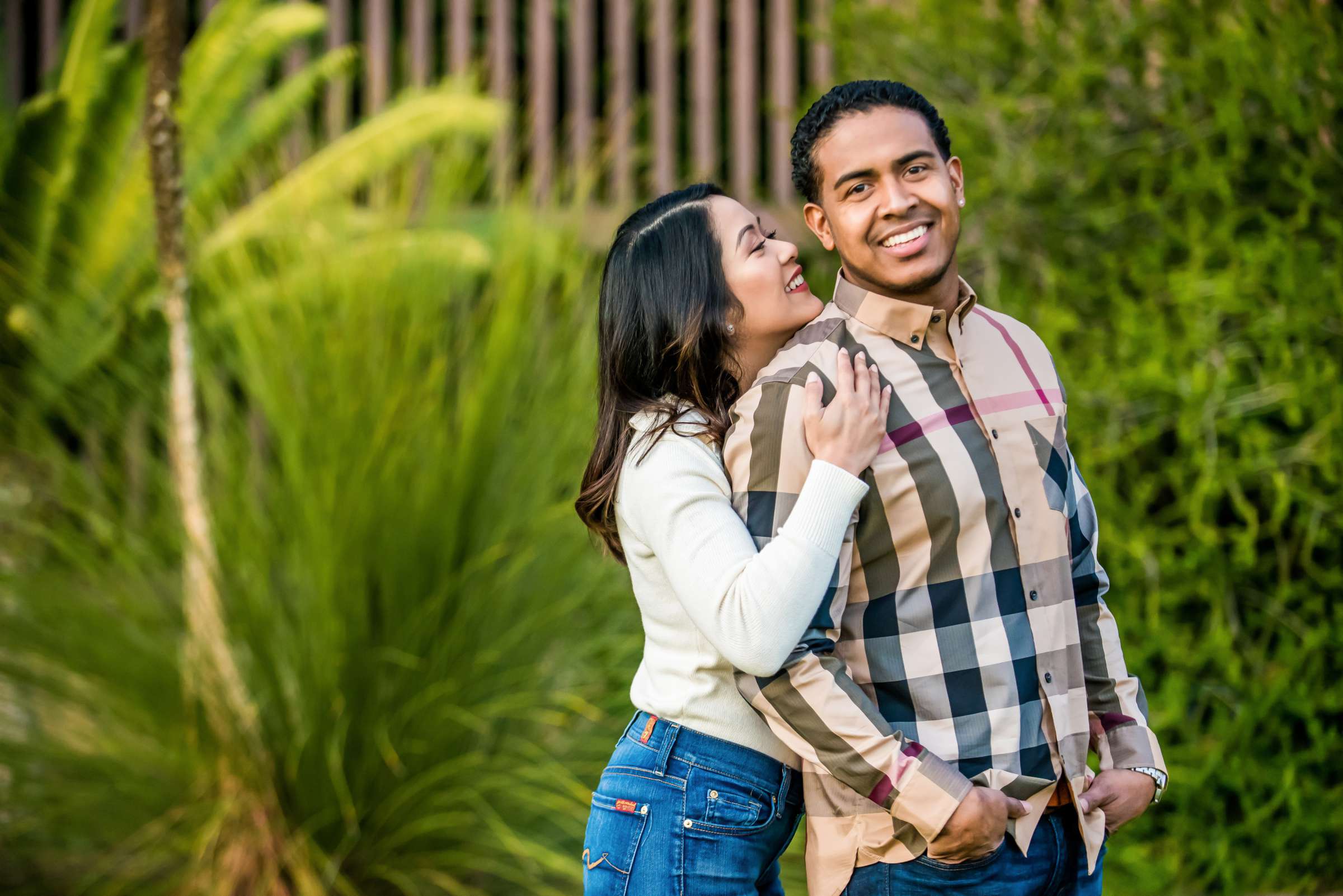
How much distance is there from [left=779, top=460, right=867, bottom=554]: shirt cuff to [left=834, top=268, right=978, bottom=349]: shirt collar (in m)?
0.27

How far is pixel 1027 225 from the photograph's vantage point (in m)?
3.88

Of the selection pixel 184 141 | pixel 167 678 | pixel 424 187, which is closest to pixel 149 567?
pixel 167 678

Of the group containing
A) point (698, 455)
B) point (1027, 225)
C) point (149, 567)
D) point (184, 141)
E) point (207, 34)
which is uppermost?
point (207, 34)

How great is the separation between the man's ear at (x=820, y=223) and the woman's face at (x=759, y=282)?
0.25 feet

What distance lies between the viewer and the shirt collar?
1.66m

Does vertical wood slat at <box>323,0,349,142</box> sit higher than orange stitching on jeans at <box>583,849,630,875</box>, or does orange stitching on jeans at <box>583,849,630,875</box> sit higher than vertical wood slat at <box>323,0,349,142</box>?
vertical wood slat at <box>323,0,349,142</box>

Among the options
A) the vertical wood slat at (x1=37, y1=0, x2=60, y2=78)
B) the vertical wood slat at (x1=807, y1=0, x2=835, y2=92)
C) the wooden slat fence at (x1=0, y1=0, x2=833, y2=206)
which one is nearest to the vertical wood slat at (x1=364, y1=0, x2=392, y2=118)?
the wooden slat fence at (x1=0, y1=0, x2=833, y2=206)

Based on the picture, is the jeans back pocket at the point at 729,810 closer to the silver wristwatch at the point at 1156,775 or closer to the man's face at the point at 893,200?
the silver wristwatch at the point at 1156,775

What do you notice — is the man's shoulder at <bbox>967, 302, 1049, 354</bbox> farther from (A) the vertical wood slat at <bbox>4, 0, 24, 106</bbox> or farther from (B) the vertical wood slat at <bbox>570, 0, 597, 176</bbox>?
(A) the vertical wood slat at <bbox>4, 0, 24, 106</bbox>

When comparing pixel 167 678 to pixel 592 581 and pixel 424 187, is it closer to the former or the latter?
pixel 592 581

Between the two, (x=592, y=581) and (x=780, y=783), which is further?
(x=592, y=581)

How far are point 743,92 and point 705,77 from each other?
0.63 feet

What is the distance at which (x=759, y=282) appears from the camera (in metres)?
1.80

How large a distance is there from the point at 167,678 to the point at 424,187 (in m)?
1.88
